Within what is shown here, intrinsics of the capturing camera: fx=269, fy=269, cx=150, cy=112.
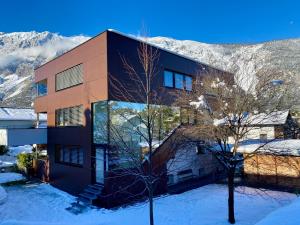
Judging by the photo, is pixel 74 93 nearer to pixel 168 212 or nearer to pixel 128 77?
pixel 128 77

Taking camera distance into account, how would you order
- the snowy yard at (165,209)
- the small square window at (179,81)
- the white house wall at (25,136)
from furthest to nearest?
the small square window at (179,81) → the white house wall at (25,136) → the snowy yard at (165,209)

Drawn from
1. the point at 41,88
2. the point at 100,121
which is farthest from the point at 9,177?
the point at 100,121

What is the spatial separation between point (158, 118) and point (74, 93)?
294 inches

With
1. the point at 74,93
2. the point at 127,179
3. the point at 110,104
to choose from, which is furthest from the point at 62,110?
the point at 127,179

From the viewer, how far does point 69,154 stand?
17.6 metres

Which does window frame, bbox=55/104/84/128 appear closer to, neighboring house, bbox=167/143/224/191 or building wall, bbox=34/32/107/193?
building wall, bbox=34/32/107/193

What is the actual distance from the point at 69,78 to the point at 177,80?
7456mm

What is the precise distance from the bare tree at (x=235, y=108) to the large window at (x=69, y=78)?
7.55m

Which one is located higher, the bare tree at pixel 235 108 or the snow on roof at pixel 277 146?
the bare tree at pixel 235 108

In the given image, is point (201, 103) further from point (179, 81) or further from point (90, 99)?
point (179, 81)

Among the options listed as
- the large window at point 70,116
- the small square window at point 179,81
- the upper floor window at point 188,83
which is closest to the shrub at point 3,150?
the large window at point 70,116

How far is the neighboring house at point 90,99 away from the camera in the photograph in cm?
1436

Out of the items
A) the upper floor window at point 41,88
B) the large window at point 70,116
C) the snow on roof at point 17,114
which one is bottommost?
the large window at point 70,116

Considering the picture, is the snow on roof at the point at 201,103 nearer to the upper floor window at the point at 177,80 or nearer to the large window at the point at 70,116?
the upper floor window at the point at 177,80
